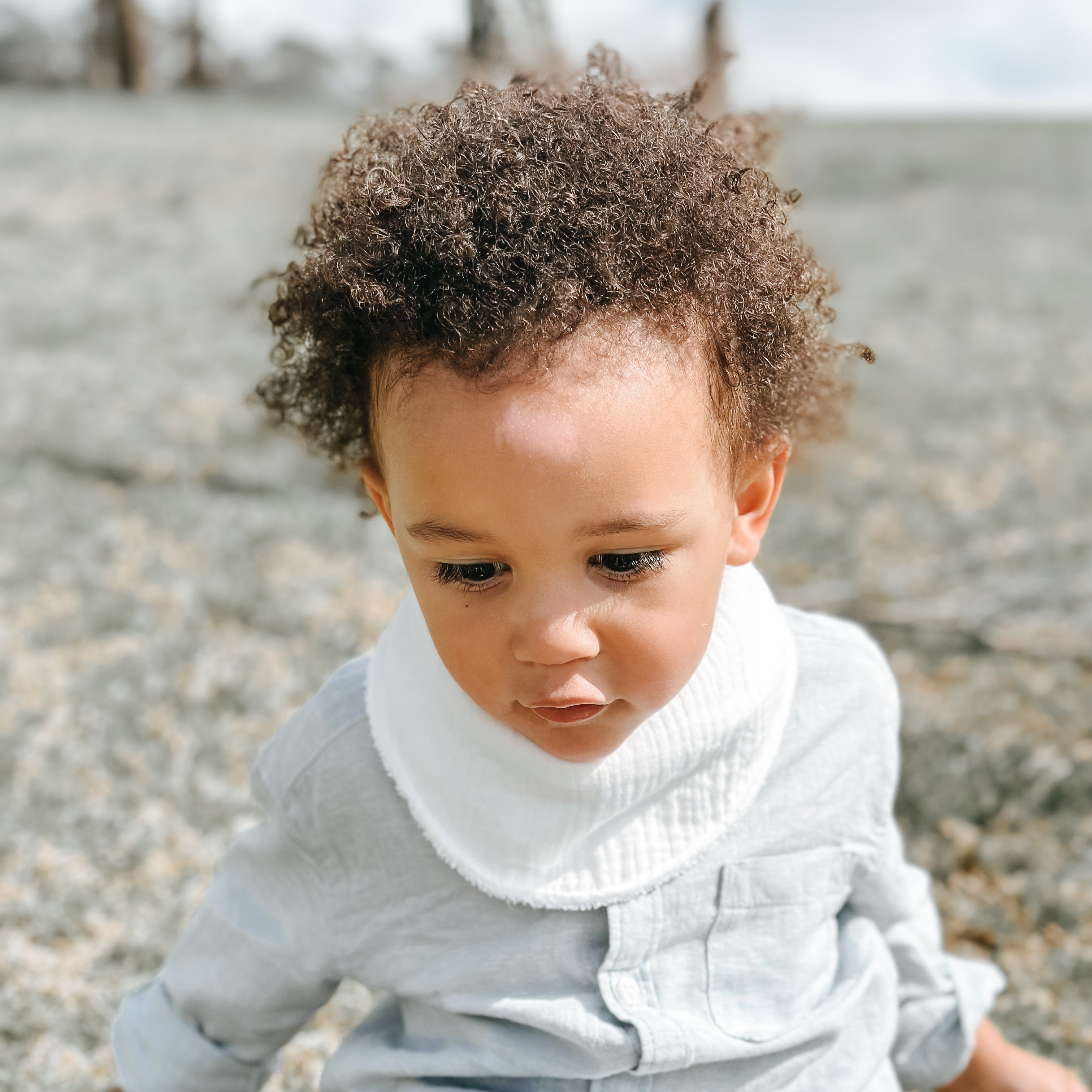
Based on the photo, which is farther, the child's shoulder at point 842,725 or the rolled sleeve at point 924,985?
the rolled sleeve at point 924,985

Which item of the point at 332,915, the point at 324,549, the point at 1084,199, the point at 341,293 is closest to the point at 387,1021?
the point at 332,915

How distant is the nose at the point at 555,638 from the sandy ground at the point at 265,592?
93 cm

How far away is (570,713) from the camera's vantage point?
1.25 meters

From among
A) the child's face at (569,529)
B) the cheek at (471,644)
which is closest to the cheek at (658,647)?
the child's face at (569,529)

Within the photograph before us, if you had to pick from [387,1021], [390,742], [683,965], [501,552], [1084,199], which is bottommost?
[1084,199]

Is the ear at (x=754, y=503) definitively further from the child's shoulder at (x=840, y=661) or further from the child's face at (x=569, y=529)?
the child's shoulder at (x=840, y=661)

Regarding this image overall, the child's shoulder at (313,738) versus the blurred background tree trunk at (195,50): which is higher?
the child's shoulder at (313,738)

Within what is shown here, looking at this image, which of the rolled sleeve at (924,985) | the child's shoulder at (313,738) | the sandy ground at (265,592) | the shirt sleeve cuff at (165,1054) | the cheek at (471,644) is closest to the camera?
the cheek at (471,644)

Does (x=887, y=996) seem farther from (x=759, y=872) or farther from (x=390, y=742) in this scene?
(x=390, y=742)

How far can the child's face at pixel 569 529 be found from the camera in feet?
3.63

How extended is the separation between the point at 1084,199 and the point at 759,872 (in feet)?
40.9

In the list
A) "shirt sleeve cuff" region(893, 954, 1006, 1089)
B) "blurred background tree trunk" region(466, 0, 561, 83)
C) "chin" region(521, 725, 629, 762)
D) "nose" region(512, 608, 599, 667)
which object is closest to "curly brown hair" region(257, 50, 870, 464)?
"nose" region(512, 608, 599, 667)

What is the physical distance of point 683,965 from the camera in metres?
1.47

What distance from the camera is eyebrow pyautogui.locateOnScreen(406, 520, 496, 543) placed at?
1146mm
